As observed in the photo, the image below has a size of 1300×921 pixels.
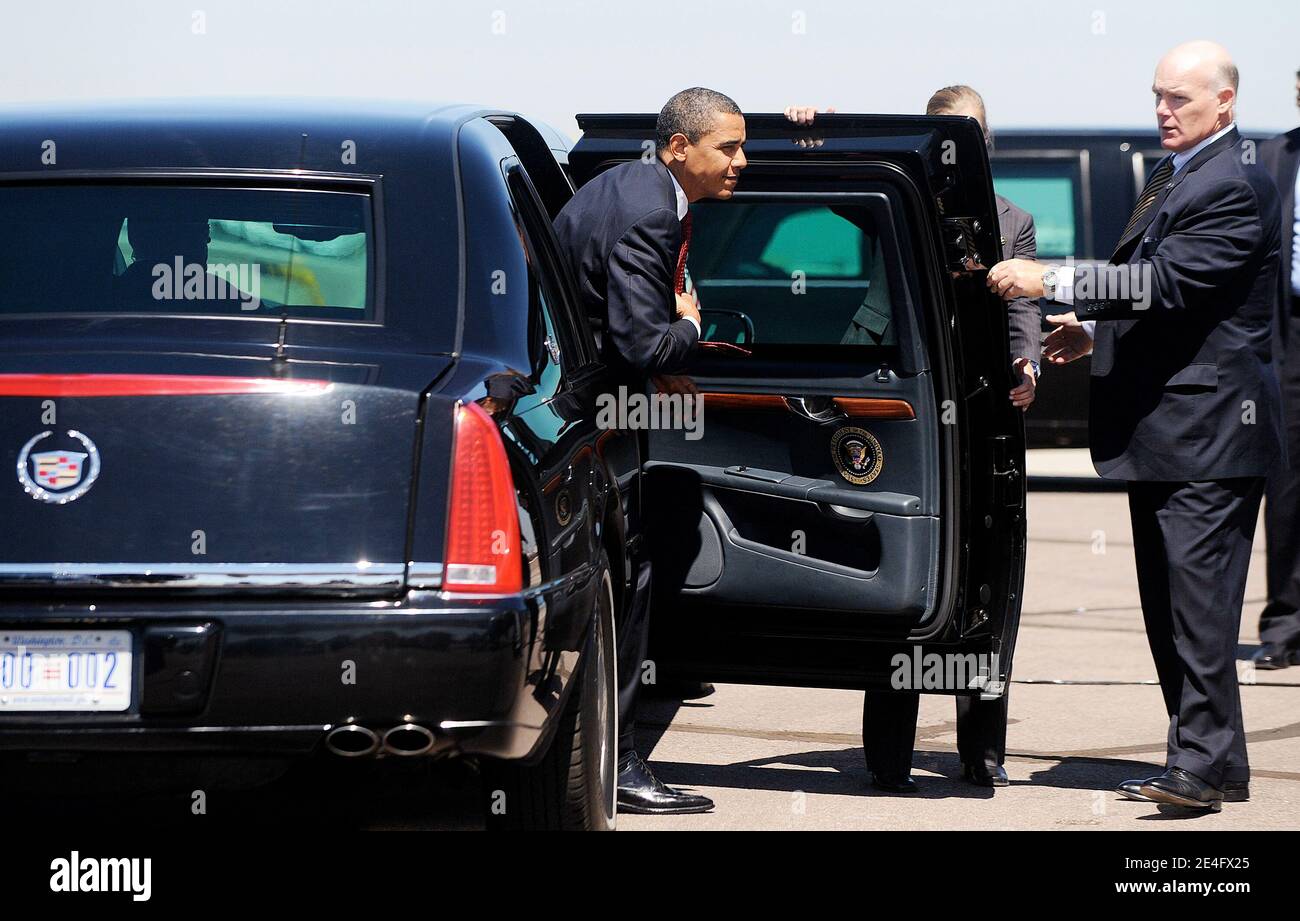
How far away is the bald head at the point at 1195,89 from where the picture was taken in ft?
16.9

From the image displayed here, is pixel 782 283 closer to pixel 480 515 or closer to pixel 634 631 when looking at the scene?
pixel 634 631

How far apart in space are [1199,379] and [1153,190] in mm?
613

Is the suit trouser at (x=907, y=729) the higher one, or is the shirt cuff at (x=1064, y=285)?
the shirt cuff at (x=1064, y=285)

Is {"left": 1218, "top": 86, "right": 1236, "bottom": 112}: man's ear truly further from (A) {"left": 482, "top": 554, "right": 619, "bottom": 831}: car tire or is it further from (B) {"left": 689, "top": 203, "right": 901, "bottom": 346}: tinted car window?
(A) {"left": 482, "top": 554, "right": 619, "bottom": 831}: car tire

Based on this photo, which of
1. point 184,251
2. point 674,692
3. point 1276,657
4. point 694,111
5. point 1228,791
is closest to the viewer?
point 184,251

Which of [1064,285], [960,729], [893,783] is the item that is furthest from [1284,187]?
[893,783]

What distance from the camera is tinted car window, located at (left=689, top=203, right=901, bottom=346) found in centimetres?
510

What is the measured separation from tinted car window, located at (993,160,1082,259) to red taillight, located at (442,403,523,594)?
39.7 ft

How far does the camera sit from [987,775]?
543cm

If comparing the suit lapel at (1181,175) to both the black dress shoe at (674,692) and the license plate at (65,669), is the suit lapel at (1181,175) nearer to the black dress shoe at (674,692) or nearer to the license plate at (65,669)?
the black dress shoe at (674,692)

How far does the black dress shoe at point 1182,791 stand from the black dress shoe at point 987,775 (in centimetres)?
46

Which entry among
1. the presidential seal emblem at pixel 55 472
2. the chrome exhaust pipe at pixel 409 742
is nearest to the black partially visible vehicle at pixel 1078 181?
the chrome exhaust pipe at pixel 409 742
